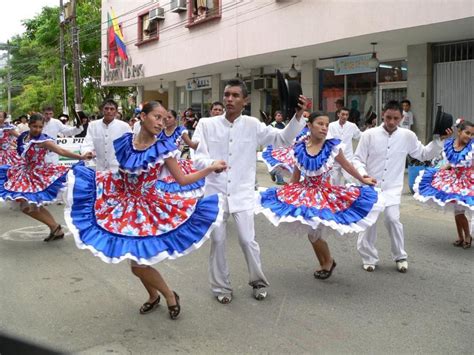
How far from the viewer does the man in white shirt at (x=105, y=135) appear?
7.95 metres

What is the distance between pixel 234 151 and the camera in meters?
4.91

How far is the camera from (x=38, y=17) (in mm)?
45750

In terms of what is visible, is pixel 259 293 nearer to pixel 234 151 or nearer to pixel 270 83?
pixel 234 151

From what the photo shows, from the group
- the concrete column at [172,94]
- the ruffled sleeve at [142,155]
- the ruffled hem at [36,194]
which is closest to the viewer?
the ruffled sleeve at [142,155]

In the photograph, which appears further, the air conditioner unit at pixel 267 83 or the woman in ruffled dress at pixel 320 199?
the air conditioner unit at pixel 267 83

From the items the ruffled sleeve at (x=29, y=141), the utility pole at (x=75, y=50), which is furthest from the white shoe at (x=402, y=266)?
the utility pole at (x=75, y=50)

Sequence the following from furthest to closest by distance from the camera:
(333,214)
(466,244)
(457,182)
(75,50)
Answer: (75,50) → (466,244) → (457,182) → (333,214)

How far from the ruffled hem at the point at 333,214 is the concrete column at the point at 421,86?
967 centimetres

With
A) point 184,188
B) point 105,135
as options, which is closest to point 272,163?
point 184,188

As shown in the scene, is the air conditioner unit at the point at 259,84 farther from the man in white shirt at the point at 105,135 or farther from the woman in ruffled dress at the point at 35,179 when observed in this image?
the woman in ruffled dress at the point at 35,179

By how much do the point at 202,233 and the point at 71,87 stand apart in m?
36.8

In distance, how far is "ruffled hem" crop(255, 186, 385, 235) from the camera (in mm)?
4926

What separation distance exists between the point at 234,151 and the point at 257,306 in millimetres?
1423

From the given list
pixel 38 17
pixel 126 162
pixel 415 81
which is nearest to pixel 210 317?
pixel 126 162
